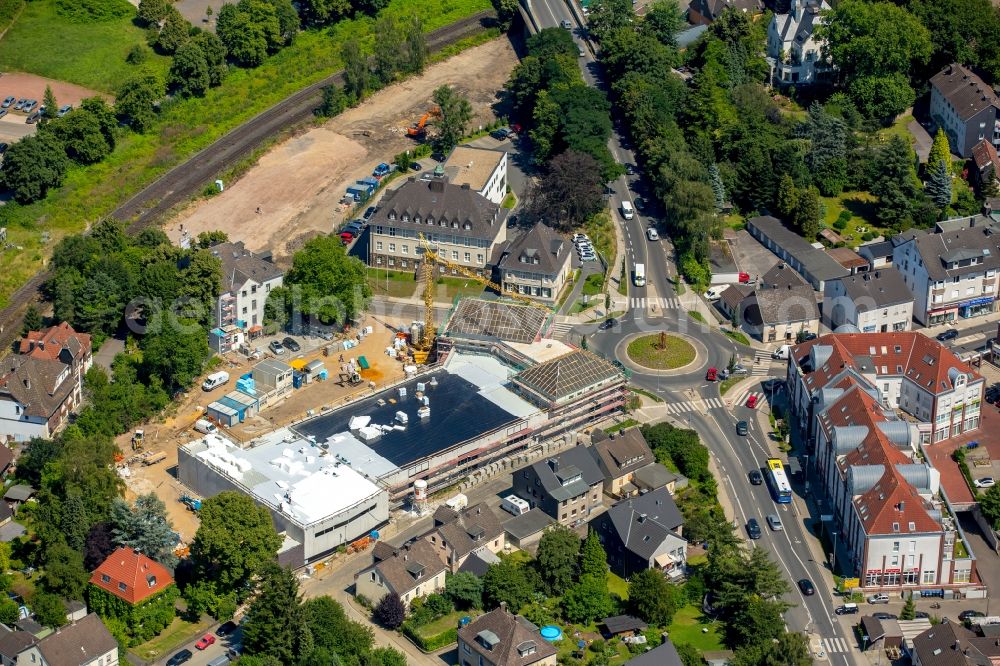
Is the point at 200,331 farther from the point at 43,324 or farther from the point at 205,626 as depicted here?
the point at 205,626

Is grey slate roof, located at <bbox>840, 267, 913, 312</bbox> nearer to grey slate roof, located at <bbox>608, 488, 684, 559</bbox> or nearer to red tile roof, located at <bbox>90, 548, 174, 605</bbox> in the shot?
grey slate roof, located at <bbox>608, 488, 684, 559</bbox>

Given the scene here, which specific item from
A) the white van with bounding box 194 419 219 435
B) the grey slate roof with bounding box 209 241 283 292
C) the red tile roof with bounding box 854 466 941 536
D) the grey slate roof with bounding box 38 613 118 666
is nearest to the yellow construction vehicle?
the grey slate roof with bounding box 209 241 283 292

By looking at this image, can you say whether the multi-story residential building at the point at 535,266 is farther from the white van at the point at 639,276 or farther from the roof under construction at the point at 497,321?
the roof under construction at the point at 497,321

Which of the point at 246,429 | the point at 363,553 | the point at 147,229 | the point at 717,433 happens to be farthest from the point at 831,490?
the point at 147,229

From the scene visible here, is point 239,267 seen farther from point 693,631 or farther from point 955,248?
point 955,248

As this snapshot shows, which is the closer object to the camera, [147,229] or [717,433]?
[717,433]

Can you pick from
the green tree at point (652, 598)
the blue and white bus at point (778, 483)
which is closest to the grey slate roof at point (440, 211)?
the blue and white bus at point (778, 483)

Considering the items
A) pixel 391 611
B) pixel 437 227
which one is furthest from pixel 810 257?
pixel 391 611
